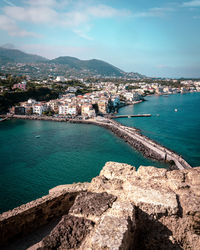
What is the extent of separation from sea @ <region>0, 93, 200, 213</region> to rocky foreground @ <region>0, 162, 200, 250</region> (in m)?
7.97

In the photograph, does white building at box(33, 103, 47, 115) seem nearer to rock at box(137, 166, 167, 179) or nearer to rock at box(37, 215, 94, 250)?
rock at box(137, 166, 167, 179)

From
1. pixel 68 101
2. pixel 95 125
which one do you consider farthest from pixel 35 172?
pixel 68 101

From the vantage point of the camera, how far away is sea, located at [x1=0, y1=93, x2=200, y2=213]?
11555 mm

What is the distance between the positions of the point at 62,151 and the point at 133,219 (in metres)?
15.0

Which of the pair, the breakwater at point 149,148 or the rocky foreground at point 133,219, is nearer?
the rocky foreground at point 133,219

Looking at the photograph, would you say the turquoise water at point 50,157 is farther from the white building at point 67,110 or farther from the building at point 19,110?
the building at point 19,110

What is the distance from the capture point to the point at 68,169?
13414 millimetres

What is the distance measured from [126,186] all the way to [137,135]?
57.8ft

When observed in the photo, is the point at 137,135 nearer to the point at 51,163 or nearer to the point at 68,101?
the point at 51,163

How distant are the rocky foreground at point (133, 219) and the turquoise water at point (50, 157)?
8.17 meters

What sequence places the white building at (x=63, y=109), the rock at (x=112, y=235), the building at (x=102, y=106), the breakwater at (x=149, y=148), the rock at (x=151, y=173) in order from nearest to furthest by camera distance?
the rock at (x=112, y=235), the rock at (x=151, y=173), the breakwater at (x=149, y=148), the white building at (x=63, y=109), the building at (x=102, y=106)

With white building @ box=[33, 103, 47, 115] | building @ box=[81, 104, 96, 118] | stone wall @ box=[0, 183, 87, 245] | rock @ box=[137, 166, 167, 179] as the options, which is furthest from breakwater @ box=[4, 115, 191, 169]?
white building @ box=[33, 103, 47, 115]

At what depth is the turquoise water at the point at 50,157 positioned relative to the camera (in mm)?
11141

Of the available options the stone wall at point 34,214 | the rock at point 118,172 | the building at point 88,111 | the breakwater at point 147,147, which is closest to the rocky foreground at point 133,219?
the rock at point 118,172
